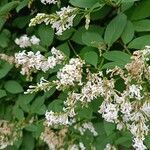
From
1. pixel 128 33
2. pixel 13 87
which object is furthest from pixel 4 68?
pixel 128 33

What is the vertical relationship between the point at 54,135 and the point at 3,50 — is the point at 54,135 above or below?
below

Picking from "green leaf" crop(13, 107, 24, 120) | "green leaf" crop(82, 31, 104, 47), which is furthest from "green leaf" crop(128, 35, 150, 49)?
"green leaf" crop(13, 107, 24, 120)

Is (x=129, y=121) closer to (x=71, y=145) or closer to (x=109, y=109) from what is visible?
(x=109, y=109)

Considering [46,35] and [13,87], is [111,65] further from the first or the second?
[13,87]

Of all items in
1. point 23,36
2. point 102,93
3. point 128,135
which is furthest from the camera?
point 23,36

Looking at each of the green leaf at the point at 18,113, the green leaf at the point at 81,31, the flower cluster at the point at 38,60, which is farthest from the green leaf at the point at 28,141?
the green leaf at the point at 81,31

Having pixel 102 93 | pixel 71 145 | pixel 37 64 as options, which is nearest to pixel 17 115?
pixel 71 145

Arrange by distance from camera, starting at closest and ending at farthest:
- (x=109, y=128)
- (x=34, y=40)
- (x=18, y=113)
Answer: (x=109, y=128), (x=34, y=40), (x=18, y=113)

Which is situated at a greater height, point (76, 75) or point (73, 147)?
point (76, 75)

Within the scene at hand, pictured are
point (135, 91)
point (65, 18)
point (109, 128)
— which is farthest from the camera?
point (109, 128)
